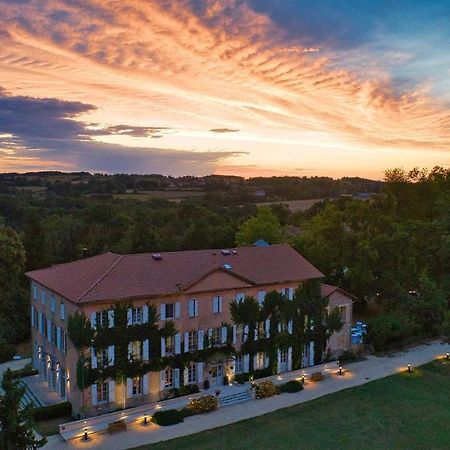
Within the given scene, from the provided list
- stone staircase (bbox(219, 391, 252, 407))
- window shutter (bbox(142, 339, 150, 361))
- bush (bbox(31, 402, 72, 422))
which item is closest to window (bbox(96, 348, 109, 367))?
window shutter (bbox(142, 339, 150, 361))

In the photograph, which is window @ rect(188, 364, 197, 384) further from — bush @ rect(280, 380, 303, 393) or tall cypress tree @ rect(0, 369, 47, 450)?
tall cypress tree @ rect(0, 369, 47, 450)

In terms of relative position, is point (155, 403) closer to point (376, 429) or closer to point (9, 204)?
point (376, 429)

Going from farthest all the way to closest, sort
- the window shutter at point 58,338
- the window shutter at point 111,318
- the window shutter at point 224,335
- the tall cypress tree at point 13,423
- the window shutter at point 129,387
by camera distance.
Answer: the window shutter at point 224,335 < the window shutter at point 58,338 < the window shutter at point 129,387 < the window shutter at point 111,318 < the tall cypress tree at point 13,423

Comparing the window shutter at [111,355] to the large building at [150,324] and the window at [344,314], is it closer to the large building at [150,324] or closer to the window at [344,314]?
the large building at [150,324]

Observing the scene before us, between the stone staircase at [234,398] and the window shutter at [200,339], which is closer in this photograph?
the stone staircase at [234,398]

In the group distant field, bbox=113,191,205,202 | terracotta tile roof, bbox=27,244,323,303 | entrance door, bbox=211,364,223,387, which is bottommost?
entrance door, bbox=211,364,223,387

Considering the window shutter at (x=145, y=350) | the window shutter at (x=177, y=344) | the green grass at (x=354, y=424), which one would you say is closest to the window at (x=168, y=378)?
the window shutter at (x=177, y=344)

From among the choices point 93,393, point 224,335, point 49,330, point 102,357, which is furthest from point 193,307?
point 49,330
